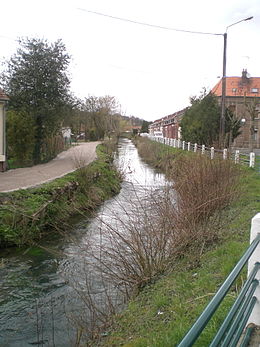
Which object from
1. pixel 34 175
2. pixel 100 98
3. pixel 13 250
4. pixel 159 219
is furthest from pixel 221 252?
pixel 100 98

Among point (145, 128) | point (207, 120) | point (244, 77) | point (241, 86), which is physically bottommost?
point (207, 120)

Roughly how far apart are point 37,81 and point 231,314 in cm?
2143

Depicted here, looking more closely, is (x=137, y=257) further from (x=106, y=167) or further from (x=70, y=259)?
(x=106, y=167)

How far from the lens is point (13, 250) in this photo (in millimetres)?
9898

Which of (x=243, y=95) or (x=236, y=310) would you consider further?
(x=243, y=95)

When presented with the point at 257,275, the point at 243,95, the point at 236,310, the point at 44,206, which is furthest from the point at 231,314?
the point at 243,95

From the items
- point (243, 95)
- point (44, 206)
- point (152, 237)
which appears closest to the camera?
point (152, 237)

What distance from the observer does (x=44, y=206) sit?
1161 cm

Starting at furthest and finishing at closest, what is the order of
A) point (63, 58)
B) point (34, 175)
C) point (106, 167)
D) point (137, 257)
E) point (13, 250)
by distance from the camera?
point (63, 58)
point (106, 167)
point (34, 175)
point (13, 250)
point (137, 257)

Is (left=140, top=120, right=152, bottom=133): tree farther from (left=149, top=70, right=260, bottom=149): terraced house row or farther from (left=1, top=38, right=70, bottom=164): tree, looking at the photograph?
(left=1, top=38, right=70, bottom=164): tree

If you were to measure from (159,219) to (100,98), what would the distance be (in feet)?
182

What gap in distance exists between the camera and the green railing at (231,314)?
1803 mm

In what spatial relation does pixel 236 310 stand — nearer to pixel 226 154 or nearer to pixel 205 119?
pixel 226 154

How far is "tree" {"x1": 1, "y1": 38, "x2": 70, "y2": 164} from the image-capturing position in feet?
Answer: 72.0
